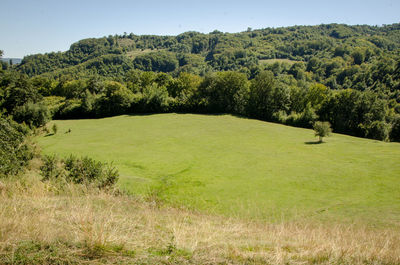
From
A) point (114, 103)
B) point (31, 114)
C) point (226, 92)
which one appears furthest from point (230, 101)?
point (31, 114)

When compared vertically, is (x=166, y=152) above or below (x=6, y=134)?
below

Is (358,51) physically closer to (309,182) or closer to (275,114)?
(275,114)

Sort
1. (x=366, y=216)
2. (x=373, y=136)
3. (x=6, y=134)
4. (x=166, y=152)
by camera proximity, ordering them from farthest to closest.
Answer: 1. (x=373, y=136)
2. (x=166, y=152)
3. (x=6, y=134)
4. (x=366, y=216)

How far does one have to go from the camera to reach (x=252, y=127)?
172 ft

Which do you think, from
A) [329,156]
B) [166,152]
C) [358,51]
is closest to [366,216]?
[329,156]

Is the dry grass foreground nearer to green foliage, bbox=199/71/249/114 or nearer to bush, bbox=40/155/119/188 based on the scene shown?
bush, bbox=40/155/119/188

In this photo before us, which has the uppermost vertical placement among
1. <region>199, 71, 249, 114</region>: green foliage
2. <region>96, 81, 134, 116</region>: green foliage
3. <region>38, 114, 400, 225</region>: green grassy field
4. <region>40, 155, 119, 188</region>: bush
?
<region>199, 71, 249, 114</region>: green foliage

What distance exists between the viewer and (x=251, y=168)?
1156 inches

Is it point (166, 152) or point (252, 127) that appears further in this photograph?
point (252, 127)

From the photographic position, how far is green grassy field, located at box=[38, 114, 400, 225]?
61.8 feet

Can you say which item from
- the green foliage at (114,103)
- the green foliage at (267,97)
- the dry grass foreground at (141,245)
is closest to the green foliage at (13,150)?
the dry grass foreground at (141,245)

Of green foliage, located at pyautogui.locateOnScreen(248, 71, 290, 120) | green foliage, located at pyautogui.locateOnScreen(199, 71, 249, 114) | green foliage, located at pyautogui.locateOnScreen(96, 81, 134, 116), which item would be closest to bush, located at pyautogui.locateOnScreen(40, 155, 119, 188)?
green foliage, located at pyautogui.locateOnScreen(96, 81, 134, 116)

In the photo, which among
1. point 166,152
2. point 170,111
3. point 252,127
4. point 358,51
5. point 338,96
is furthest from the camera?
point 358,51

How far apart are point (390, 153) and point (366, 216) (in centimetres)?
2378
